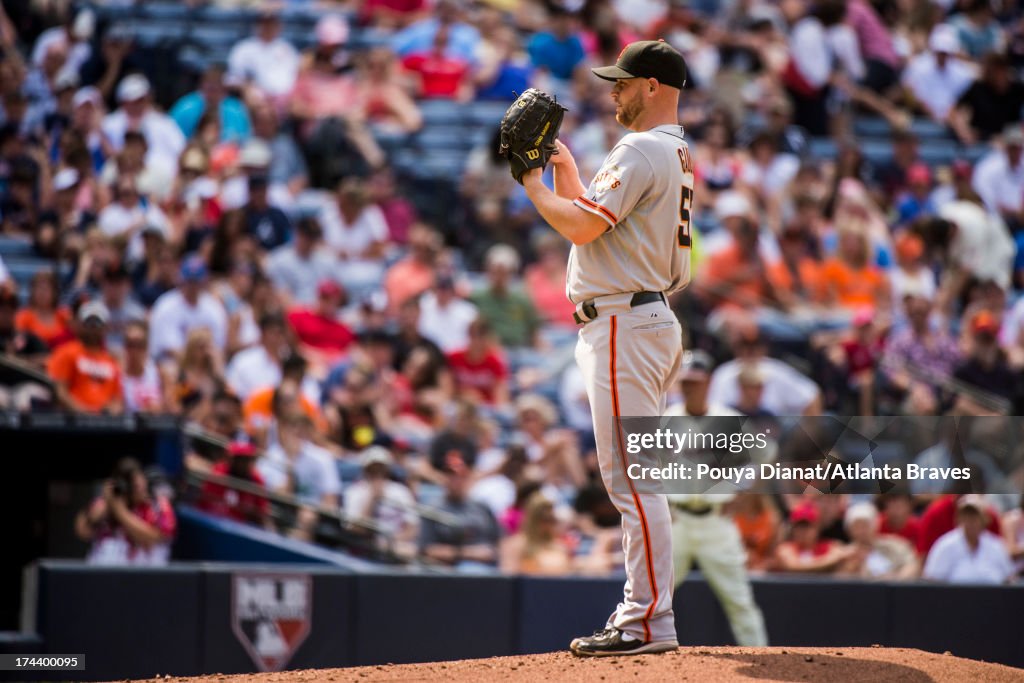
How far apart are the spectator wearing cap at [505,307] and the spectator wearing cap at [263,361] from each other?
1.75 metres

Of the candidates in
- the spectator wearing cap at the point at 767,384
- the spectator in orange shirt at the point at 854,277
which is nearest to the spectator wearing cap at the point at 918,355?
the spectator in orange shirt at the point at 854,277

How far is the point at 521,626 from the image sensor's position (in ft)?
29.5

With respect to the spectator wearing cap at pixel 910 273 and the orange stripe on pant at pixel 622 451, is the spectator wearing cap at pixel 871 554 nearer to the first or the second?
the spectator wearing cap at pixel 910 273

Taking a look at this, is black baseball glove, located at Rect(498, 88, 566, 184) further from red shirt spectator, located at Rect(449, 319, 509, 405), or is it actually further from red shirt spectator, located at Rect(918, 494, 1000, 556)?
red shirt spectator, located at Rect(449, 319, 509, 405)

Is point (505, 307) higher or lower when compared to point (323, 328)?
higher

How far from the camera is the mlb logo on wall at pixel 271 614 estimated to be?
856 cm

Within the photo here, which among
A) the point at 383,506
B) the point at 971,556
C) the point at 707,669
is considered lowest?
the point at 707,669

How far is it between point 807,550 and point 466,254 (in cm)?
408

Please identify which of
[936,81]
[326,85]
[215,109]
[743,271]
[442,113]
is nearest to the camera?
[743,271]

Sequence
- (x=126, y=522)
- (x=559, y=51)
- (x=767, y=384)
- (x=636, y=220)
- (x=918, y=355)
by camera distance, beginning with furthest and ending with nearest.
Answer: (x=559, y=51), (x=918, y=355), (x=767, y=384), (x=126, y=522), (x=636, y=220)

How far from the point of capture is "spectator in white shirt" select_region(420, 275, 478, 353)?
37.5ft

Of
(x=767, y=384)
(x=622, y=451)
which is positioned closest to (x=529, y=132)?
(x=622, y=451)

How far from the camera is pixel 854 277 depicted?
12.7m

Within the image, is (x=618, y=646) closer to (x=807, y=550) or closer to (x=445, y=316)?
(x=807, y=550)
